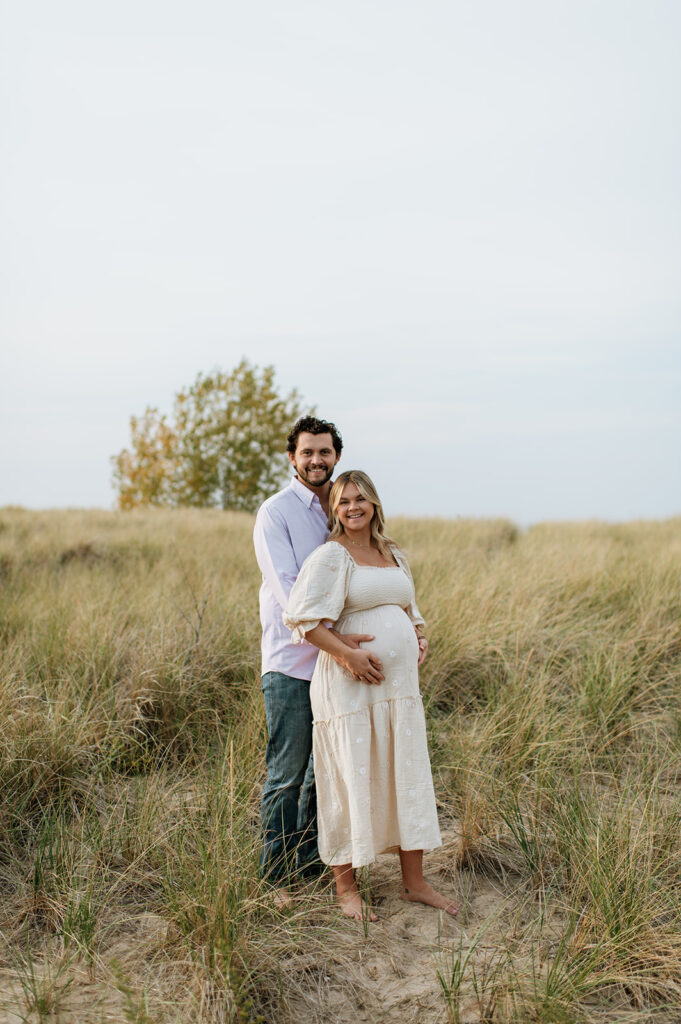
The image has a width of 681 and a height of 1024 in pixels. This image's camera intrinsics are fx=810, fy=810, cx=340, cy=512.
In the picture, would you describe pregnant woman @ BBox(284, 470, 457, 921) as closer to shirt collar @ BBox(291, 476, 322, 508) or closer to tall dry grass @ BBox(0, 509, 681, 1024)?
shirt collar @ BBox(291, 476, 322, 508)

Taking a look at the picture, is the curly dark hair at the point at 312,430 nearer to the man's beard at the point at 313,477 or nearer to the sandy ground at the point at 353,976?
the man's beard at the point at 313,477

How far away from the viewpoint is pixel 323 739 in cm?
357

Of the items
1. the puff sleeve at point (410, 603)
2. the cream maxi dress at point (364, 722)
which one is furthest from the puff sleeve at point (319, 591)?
the puff sleeve at point (410, 603)

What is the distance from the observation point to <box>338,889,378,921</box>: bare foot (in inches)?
139

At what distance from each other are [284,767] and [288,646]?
572mm

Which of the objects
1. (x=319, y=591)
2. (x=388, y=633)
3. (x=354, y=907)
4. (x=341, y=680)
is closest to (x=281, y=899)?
(x=354, y=907)

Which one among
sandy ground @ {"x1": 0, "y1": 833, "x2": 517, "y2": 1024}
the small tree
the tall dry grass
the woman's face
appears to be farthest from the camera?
the small tree

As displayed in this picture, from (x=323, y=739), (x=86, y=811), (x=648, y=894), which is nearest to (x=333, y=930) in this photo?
(x=323, y=739)

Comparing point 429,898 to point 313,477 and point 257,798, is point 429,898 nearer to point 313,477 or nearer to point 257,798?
point 257,798

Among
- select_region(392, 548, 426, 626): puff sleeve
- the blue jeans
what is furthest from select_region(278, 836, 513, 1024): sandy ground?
select_region(392, 548, 426, 626): puff sleeve

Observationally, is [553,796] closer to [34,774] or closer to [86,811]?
[86,811]

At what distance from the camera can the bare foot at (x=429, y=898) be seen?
3.65 meters

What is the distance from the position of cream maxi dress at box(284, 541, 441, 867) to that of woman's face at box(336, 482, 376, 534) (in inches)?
4.8

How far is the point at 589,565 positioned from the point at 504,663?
3.41m
